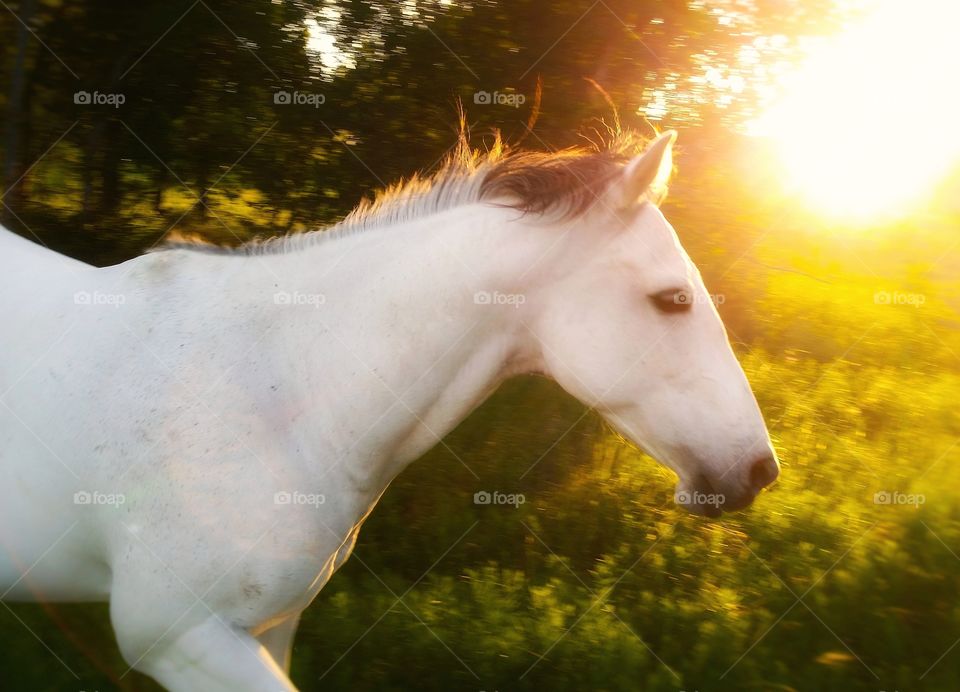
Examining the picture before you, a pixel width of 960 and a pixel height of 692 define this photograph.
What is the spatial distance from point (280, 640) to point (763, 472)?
162 cm

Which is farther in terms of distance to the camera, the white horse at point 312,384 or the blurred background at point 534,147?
the blurred background at point 534,147

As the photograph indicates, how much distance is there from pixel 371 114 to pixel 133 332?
8.89 ft

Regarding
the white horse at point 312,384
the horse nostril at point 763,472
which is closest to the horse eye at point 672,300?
the white horse at point 312,384

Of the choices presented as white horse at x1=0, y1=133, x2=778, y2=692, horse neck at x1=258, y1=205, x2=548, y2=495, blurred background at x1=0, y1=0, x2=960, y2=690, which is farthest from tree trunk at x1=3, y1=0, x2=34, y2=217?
horse neck at x1=258, y1=205, x2=548, y2=495

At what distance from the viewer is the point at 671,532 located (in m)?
4.25

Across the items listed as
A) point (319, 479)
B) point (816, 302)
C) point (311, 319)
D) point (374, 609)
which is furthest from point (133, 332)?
point (816, 302)

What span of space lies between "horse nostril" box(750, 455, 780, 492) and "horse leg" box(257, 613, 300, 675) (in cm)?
149

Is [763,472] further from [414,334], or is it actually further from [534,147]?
[534,147]

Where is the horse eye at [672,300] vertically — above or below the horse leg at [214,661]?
above

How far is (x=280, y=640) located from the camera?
2.63 metres

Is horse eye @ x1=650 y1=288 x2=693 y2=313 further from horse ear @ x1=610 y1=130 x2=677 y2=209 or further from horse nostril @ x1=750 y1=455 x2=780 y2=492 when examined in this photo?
horse nostril @ x1=750 y1=455 x2=780 y2=492

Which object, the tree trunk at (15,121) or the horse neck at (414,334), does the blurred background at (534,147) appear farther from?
the horse neck at (414,334)

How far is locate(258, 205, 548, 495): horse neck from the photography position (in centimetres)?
225

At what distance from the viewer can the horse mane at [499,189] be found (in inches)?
89.1
